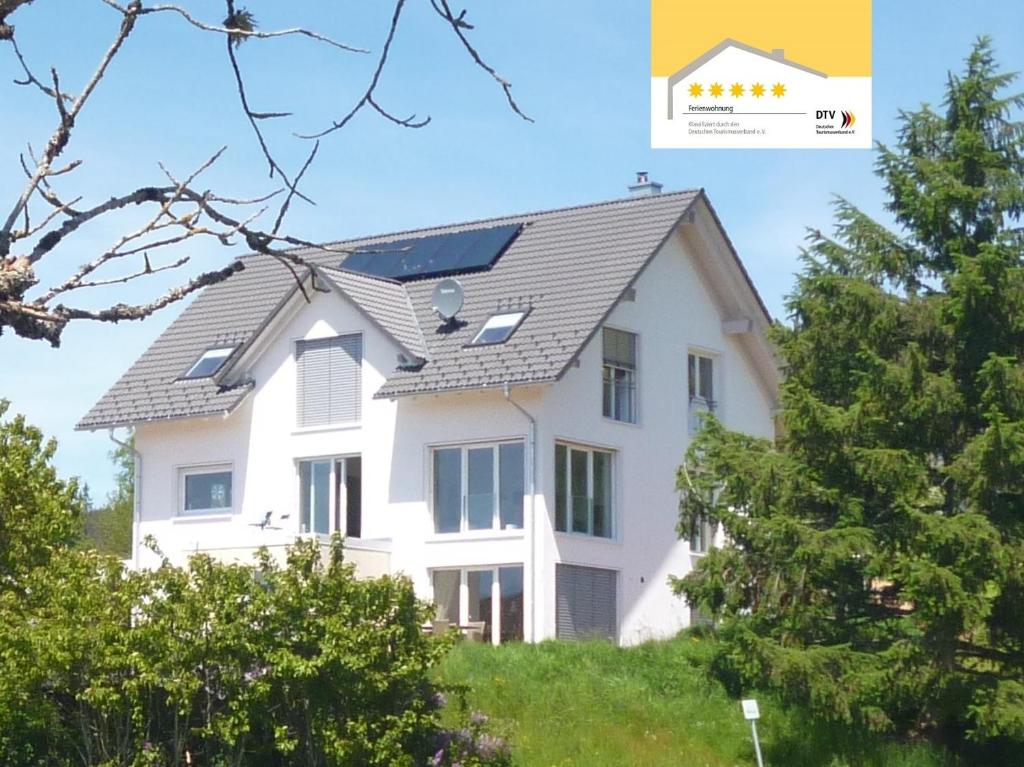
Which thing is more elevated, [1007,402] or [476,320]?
[476,320]

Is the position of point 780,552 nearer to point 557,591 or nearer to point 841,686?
point 841,686

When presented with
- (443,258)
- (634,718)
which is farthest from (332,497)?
(634,718)

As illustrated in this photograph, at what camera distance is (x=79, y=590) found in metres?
21.5

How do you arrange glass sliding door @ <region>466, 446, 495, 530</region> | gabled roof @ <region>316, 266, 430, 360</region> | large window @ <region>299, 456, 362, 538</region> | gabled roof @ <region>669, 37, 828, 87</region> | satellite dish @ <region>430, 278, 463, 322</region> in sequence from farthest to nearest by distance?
large window @ <region>299, 456, 362, 538</region>, satellite dish @ <region>430, 278, 463, 322</region>, gabled roof @ <region>316, 266, 430, 360</region>, glass sliding door @ <region>466, 446, 495, 530</region>, gabled roof @ <region>669, 37, 828, 87</region>

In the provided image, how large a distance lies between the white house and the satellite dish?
24cm

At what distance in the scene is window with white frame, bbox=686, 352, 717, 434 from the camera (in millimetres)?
36312

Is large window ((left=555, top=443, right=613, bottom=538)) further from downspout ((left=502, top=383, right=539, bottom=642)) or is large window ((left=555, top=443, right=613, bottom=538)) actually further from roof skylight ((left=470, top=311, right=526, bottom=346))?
roof skylight ((left=470, top=311, right=526, bottom=346))

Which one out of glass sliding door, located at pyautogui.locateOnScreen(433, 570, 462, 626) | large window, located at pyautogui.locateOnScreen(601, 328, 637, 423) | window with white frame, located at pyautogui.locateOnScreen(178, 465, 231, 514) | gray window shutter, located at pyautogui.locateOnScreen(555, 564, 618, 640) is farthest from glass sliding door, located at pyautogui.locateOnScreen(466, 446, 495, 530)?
window with white frame, located at pyautogui.locateOnScreen(178, 465, 231, 514)

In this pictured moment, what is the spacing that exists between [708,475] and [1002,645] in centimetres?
509

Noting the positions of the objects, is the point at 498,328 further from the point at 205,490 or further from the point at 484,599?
the point at 205,490

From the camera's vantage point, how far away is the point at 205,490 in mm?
36281

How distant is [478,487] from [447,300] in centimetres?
355

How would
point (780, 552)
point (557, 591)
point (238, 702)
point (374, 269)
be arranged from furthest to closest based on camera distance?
point (374, 269) < point (557, 591) < point (780, 552) < point (238, 702)

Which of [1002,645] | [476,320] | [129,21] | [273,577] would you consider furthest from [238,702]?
[129,21]
